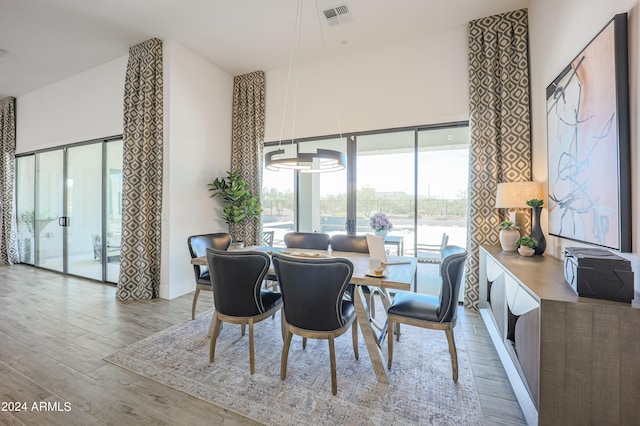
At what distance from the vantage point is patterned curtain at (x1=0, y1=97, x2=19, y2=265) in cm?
607

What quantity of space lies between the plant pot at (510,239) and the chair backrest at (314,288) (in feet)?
6.75

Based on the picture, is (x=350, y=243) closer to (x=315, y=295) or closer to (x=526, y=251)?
(x=315, y=295)

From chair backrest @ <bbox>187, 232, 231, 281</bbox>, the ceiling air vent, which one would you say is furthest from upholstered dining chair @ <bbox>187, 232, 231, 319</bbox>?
the ceiling air vent

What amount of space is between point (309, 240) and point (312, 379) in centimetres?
174

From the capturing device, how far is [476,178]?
3.56 meters

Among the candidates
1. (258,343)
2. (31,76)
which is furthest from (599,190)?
(31,76)

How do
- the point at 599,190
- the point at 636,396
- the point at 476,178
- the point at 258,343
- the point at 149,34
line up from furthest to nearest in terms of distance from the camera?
the point at 149,34 → the point at 476,178 → the point at 258,343 → the point at 599,190 → the point at 636,396

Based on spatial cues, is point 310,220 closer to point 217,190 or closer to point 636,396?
point 217,190

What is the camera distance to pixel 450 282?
2062 mm

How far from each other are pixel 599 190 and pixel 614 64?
784mm

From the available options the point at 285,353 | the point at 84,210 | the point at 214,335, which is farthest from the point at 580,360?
the point at 84,210

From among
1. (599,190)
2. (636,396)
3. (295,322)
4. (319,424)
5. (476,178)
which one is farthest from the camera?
(476,178)

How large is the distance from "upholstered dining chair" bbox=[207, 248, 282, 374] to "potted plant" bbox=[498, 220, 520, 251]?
252 cm

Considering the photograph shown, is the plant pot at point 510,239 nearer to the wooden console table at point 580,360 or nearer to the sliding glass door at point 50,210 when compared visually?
the wooden console table at point 580,360
